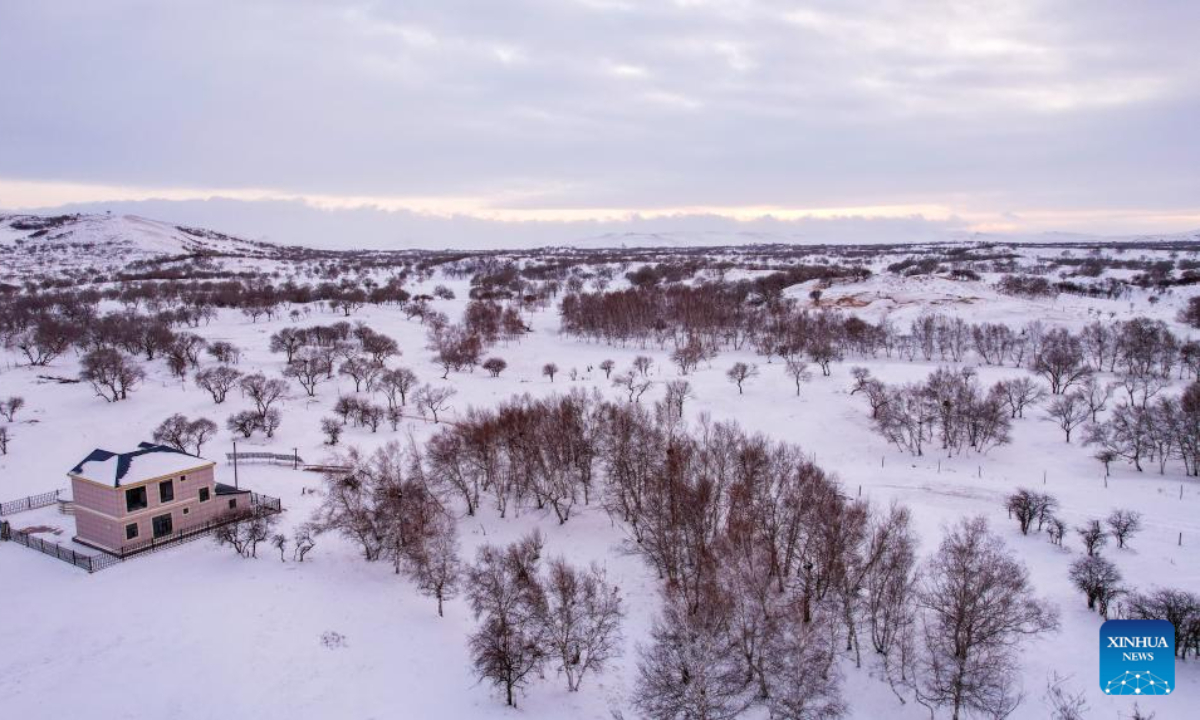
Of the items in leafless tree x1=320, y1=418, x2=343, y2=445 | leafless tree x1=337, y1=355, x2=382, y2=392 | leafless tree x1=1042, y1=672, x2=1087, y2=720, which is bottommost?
leafless tree x1=1042, y1=672, x2=1087, y2=720

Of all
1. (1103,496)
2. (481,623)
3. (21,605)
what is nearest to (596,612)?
(481,623)

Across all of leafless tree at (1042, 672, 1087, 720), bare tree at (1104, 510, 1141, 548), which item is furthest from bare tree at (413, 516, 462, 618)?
bare tree at (1104, 510, 1141, 548)

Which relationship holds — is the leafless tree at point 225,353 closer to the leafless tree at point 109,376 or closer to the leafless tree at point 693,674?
the leafless tree at point 109,376

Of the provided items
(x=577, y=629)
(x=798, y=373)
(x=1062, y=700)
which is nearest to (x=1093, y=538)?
(x=1062, y=700)

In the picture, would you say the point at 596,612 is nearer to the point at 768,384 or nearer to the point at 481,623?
the point at 481,623

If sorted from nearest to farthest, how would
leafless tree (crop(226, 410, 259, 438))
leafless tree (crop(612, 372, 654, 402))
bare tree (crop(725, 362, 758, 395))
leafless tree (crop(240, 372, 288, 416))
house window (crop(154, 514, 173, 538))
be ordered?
house window (crop(154, 514, 173, 538)) < leafless tree (crop(226, 410, 259, 438)) < leafless tree (crop(240, 372, 288, 416)) < leafless tree (crop(612, 372, 654, 402)) < bare tree (crop(725, 362, 758, 395))

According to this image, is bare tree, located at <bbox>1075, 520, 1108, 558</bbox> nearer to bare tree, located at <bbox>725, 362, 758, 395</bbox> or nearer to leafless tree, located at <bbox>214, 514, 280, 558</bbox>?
bare tree, located at <bbox>725, 362, 758, 395</bbox>

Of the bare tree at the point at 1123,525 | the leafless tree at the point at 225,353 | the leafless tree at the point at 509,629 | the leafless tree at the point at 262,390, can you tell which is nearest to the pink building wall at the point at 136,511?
the leafless tree at the point at 509,629
